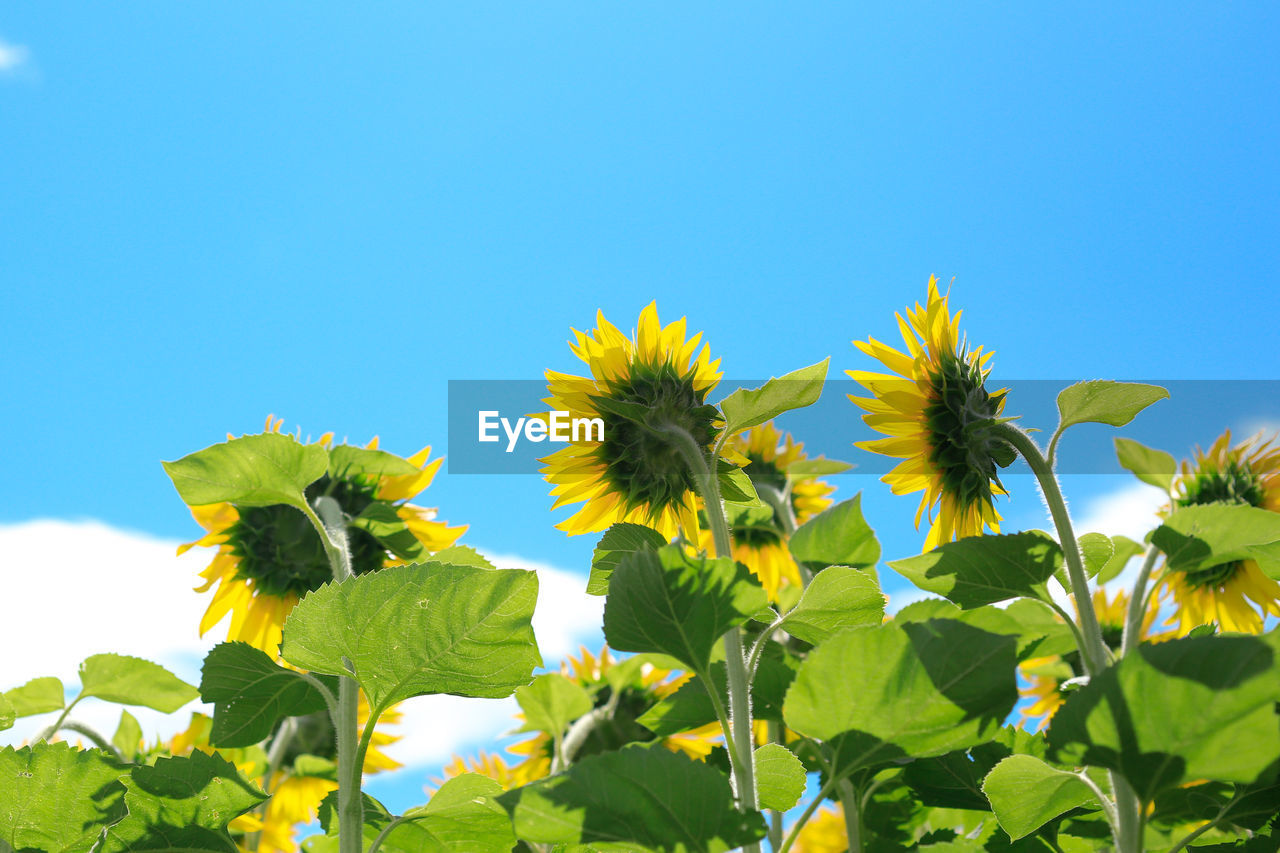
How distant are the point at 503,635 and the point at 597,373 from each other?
37 centimetres

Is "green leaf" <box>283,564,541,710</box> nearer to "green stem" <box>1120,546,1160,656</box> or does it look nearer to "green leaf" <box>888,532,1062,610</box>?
"green leaf" <box>888,532,1062,610</box>

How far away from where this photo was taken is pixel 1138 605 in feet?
3.54

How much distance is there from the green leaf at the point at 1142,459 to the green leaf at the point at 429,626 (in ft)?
3.16

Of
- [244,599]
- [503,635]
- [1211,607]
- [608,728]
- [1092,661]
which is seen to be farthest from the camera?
[608,728]

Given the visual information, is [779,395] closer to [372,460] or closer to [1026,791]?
[1026,791]

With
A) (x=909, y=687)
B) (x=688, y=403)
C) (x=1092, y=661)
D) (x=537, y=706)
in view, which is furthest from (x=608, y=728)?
(x=909, y=687)

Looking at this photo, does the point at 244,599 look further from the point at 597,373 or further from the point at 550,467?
the point at 597,373

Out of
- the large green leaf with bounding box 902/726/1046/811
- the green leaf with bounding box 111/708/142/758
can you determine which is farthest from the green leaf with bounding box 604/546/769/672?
the green leaf with bounding box 111/708/142/758

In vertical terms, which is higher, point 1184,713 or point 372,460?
point 372,460

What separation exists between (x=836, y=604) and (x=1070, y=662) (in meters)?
1.01

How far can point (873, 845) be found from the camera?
1.12 metres

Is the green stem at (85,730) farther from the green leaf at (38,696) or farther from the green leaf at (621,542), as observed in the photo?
the green leaf at (621,542)

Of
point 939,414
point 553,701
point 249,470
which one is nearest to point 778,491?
point 553,701

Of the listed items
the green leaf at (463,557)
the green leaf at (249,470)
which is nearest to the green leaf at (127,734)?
the green leaf at (249,470)
